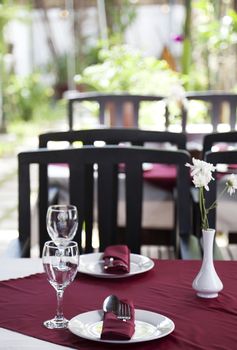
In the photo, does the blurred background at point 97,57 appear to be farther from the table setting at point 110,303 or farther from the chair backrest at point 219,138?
the table setting at point 110,303

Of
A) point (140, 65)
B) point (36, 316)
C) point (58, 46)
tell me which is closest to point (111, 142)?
point (36, 316)

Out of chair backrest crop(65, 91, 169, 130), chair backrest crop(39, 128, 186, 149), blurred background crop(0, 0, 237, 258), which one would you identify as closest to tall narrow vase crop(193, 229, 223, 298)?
chair backrest crop(39, 128, 186, 149)

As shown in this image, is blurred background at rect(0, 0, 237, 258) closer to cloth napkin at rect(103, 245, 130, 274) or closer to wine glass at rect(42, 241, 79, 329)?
cloth napkin at rect(103, 245, 130, 274)

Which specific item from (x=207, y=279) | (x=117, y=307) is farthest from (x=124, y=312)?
(x=207, y=279)

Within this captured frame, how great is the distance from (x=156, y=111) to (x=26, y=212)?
3496 millimetres

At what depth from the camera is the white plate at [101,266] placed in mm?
1681

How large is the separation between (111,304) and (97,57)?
24.5ft

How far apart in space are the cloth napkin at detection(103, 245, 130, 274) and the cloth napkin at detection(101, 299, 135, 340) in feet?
1.11

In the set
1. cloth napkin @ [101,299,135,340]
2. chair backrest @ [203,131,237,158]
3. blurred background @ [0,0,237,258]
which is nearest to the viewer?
cloth napkin @ [101,299,135,340]

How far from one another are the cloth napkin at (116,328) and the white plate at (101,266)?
0.32m

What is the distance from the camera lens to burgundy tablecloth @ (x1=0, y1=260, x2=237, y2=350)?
131cm

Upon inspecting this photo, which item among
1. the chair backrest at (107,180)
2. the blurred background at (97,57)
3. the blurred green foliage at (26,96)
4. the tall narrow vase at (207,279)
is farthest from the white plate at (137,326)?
the blurred green foliage at (26,96)

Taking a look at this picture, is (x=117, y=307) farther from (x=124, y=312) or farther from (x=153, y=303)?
(x=153, y=303)

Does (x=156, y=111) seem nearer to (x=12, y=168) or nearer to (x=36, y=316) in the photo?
(x=12, y=168)
